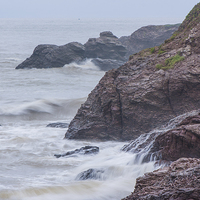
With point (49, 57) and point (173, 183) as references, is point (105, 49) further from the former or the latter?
point (173, 183)

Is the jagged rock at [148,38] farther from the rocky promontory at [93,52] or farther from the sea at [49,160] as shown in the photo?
the sea at [49,160]

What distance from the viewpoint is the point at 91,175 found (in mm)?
10117

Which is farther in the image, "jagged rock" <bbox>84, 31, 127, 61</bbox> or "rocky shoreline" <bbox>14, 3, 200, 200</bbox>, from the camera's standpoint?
"jagged rock" <bbox>84, 31, 127, 61</bbox>

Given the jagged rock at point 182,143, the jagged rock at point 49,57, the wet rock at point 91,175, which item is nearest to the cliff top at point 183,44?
the jagged rock at point 182,143

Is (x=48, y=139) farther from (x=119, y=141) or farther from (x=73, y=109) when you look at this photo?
(x=73, y=109)

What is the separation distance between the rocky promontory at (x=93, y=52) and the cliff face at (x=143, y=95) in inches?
1169

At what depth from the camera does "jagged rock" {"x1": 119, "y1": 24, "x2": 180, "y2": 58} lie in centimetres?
5978

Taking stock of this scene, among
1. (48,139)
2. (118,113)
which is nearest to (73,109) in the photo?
(48,139)

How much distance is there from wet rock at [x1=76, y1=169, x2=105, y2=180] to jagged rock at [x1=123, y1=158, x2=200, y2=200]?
4060mm

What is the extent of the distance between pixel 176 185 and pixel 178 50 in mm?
10994

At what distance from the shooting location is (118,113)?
14.5 metres

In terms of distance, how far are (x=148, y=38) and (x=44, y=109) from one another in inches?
1579

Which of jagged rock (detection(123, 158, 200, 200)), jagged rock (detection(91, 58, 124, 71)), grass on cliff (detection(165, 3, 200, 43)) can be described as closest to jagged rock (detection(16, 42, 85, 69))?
jagged rock (detection(91, 58, 124, 71))

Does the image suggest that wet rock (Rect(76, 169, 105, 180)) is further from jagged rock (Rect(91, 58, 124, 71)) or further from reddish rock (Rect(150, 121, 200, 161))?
jagged rock (Rect(91, 58, 124, 71))
